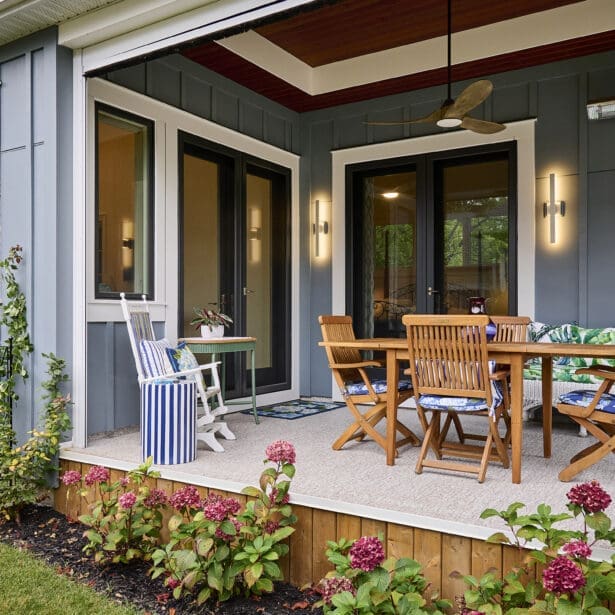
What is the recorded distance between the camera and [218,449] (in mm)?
3725

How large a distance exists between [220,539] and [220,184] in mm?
3695

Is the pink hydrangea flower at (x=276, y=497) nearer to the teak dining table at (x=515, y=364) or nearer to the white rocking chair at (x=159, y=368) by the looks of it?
the teak dining table at (x=515, y=364)

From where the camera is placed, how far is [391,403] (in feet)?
11.3

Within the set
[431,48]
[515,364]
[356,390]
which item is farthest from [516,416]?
[431,48]

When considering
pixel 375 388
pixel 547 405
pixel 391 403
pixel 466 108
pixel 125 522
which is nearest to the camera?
pixel 125 522

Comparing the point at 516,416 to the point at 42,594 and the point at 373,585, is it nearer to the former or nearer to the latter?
the point at 373,585

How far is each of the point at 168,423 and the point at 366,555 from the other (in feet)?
5.66

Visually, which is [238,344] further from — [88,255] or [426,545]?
[426,545]

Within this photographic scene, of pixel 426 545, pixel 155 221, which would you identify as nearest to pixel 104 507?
pixel 426 545

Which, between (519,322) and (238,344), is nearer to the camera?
(519,322)

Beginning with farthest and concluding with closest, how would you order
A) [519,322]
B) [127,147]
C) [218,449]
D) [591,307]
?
[591,307] < [127,147] < [519,322] < [218,449]

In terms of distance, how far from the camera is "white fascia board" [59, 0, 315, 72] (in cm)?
300

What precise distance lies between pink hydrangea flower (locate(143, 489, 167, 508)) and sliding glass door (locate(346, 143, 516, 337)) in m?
3.51

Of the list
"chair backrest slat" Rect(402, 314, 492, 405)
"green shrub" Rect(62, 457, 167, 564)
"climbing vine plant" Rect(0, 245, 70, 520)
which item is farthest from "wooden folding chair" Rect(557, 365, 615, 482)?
"climbing vine plant" Rect(0, 245, 70, 520)
